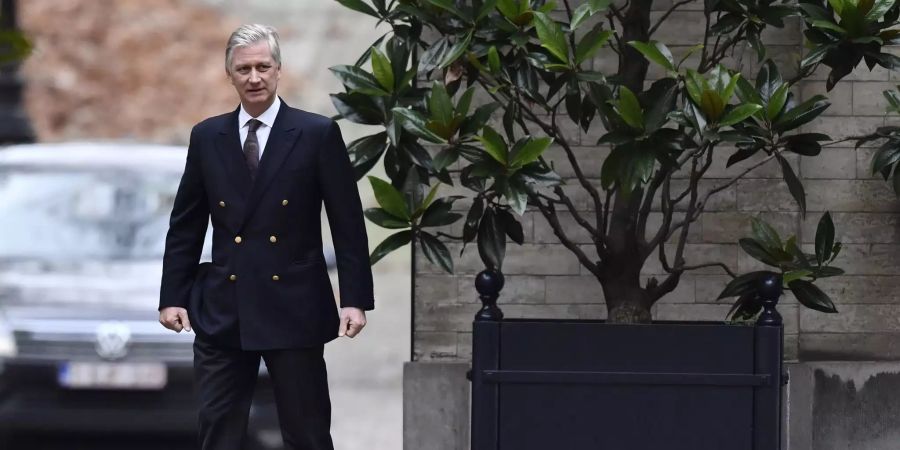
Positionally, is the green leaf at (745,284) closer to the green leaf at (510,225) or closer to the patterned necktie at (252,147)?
the green leaf at (510,225)

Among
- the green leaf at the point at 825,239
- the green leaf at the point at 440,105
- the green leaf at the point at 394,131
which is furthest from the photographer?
the green leaf at the point at 825,239

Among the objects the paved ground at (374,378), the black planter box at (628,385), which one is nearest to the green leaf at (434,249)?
the black planter box at (628,385)

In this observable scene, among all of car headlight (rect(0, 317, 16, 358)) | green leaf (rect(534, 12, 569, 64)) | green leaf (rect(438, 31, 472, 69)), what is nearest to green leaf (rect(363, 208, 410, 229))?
green leaf (rect(438, 31, 472, 69))

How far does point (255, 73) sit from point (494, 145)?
0.79 metres

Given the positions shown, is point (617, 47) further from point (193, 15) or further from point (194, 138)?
point (193, 15)

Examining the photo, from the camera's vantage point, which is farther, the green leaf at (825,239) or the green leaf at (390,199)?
the green leaf at (825,239)

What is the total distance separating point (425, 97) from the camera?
564 centimetres

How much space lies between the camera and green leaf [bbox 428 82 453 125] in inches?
210

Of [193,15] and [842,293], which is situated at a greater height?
[193,15]

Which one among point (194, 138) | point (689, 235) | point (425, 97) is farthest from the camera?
point (689, 235)

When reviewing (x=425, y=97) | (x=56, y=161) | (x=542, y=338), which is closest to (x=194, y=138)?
(x=425, y=97)

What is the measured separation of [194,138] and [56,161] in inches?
150

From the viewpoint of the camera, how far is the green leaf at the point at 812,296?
19.5ft

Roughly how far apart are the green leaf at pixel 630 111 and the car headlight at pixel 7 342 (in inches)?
139
